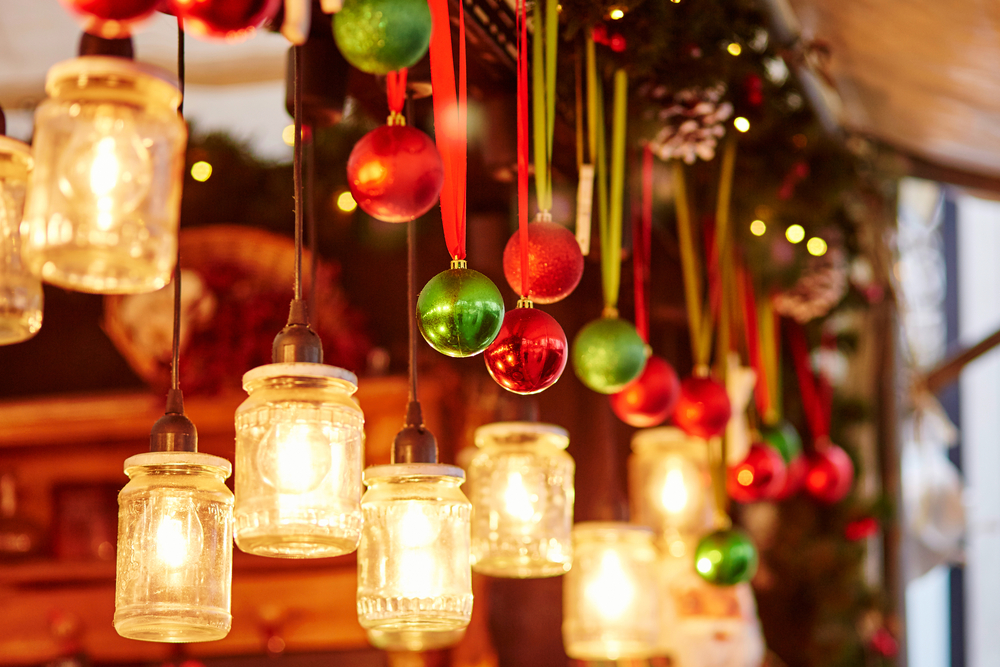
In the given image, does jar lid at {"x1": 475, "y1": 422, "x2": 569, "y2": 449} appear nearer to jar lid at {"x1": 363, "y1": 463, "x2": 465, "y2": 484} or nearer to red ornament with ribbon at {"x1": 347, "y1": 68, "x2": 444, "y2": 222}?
jar lid at {"x1": 363, "y1": 463, "x2": 465, "y2": 484}

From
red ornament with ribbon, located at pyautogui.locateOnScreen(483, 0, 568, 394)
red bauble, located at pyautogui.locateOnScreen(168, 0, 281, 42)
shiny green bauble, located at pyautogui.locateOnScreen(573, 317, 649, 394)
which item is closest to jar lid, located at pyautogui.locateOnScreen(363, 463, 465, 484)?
red ornament with ribbon, located at pyautogui.locateOnScreen(483, 0, 568, 394)

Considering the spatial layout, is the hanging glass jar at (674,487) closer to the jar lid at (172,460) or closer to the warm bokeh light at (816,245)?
the warm bokeh light at (816,245)

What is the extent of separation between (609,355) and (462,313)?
0.45m

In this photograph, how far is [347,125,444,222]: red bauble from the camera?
1.27m

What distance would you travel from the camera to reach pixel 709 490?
8.79 feet

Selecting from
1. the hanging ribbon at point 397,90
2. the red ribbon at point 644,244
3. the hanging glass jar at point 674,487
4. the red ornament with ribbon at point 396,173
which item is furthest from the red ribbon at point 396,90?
the hanging glass jar at point 674,487

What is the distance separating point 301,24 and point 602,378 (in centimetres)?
81

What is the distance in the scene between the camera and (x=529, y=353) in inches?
53.1

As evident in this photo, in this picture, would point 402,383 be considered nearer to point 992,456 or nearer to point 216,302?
point 216,302

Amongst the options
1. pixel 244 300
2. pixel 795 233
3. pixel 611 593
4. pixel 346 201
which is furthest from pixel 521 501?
pixel 244 300

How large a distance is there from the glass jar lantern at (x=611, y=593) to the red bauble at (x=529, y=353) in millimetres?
785

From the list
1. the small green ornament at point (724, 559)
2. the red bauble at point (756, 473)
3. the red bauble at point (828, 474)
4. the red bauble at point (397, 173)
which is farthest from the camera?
the red bauble at point (828, 474)

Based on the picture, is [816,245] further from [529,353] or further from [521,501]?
A: [529,353]

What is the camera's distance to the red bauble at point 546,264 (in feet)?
4.88
